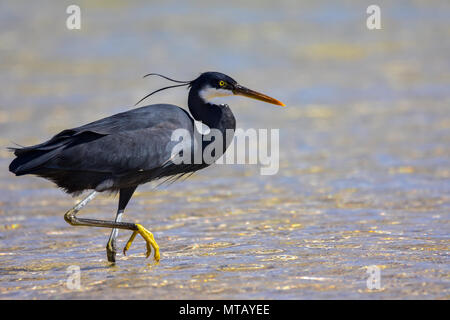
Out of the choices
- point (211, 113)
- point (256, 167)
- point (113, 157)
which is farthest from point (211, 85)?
point (256, 167)

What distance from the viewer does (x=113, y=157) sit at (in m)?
6.65

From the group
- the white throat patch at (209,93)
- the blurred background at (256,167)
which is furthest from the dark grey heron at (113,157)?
the blurred background at (256,167)

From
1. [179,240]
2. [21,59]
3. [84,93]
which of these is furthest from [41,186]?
[21,59]

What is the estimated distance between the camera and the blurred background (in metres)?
6.06

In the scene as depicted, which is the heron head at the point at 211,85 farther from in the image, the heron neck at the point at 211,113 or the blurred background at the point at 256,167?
the blurred background at the point at 256,167

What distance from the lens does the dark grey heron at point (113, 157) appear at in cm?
663

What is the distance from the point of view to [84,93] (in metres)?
14.3

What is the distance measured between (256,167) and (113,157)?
369 centimetres

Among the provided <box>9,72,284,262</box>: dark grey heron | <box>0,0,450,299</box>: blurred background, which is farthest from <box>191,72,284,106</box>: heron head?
<box>0,0,450,299</box>: blurred background

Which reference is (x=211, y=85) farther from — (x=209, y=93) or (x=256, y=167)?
(x=256, y=167)

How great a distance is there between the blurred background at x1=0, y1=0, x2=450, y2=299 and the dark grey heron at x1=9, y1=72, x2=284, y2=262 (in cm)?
52

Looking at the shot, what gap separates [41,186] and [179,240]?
9.54ft

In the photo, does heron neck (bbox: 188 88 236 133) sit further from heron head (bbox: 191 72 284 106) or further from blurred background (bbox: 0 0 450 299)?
blurred background (bbox: 0 0 450 299)
